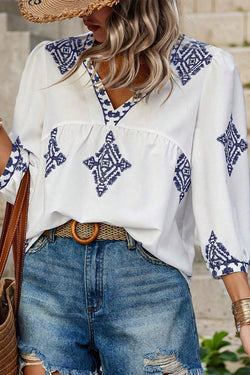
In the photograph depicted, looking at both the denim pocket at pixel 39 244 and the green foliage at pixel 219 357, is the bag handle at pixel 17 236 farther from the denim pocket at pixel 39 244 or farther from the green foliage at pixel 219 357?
the green foliage at pixel 219 357

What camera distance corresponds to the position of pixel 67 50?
257 centimetres

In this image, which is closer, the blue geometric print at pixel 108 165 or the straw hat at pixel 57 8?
the straw hat at pixel 57 8

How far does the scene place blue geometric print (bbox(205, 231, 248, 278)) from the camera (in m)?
2.41

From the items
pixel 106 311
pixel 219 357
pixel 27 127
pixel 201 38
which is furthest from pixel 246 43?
pixel 106 311

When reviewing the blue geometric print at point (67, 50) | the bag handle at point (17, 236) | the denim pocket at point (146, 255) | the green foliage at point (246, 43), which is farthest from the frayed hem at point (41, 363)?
the green foliage at point (246, 43)

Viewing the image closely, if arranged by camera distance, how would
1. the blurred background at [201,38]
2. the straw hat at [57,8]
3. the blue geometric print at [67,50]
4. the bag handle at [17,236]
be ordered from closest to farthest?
1. the straw hat at [57,8]
2. the bag handle at [17,236]
3. the blue geometric print at [67,50]
4. the blurred background at [201,38]

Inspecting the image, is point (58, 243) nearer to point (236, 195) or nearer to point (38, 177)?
point (38, 177)

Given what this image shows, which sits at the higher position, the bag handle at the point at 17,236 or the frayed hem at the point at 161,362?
the bag handle at the point at 17,236

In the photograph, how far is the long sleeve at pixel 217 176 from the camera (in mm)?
2418

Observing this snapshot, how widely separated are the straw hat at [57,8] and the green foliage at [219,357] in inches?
101

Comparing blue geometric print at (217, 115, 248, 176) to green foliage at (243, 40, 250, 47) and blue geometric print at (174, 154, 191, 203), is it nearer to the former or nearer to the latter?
blue geometric print at (174, 154, 191, 203)

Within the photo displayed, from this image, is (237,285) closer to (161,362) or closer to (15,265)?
(161,362)

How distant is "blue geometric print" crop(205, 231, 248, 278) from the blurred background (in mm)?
1393

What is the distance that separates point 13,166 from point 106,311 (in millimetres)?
514
